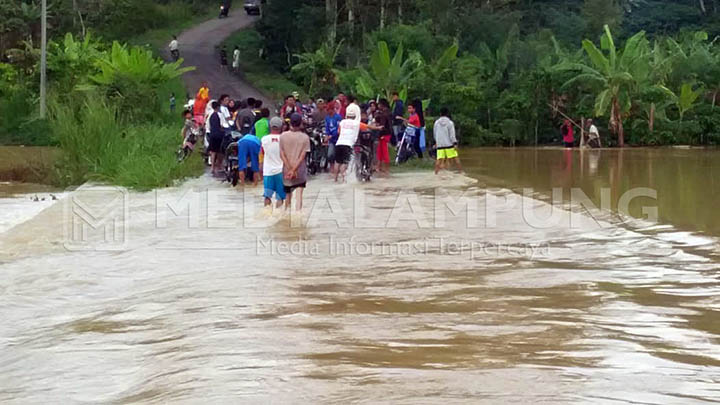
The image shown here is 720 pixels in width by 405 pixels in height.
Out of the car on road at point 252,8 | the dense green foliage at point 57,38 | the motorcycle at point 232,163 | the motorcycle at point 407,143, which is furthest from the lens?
the car on road at point 252,8

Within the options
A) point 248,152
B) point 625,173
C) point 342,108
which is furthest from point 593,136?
point 248,152

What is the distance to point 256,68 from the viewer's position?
52281mm

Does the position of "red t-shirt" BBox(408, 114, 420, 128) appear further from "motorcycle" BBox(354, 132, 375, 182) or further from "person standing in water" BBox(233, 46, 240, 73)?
"person standing in water" BBox(233, 46, 240, 73)

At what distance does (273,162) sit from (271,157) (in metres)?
0.08

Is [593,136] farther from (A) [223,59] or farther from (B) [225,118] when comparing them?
(A) [223,59]

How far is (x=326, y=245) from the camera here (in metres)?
13.8

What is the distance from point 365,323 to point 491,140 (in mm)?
29640

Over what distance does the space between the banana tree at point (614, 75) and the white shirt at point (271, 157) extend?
21028 mm

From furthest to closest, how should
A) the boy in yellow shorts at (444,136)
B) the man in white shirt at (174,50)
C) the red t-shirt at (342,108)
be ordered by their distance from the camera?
the man in white shirt at (174,50) < the red t-shirt at (342,108) < the boy in yellow shorts at (444,136)

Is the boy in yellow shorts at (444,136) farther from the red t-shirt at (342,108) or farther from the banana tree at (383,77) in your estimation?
the banana tree at (383,77)

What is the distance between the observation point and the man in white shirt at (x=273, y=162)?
52.0ft

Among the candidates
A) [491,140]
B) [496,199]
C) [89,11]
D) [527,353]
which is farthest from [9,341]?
[89,11]

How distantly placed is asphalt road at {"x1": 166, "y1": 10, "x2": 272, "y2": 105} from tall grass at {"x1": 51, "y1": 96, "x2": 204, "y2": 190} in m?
19.7

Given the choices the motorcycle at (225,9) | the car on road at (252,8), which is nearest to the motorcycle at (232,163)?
the car on road at (252,8)
